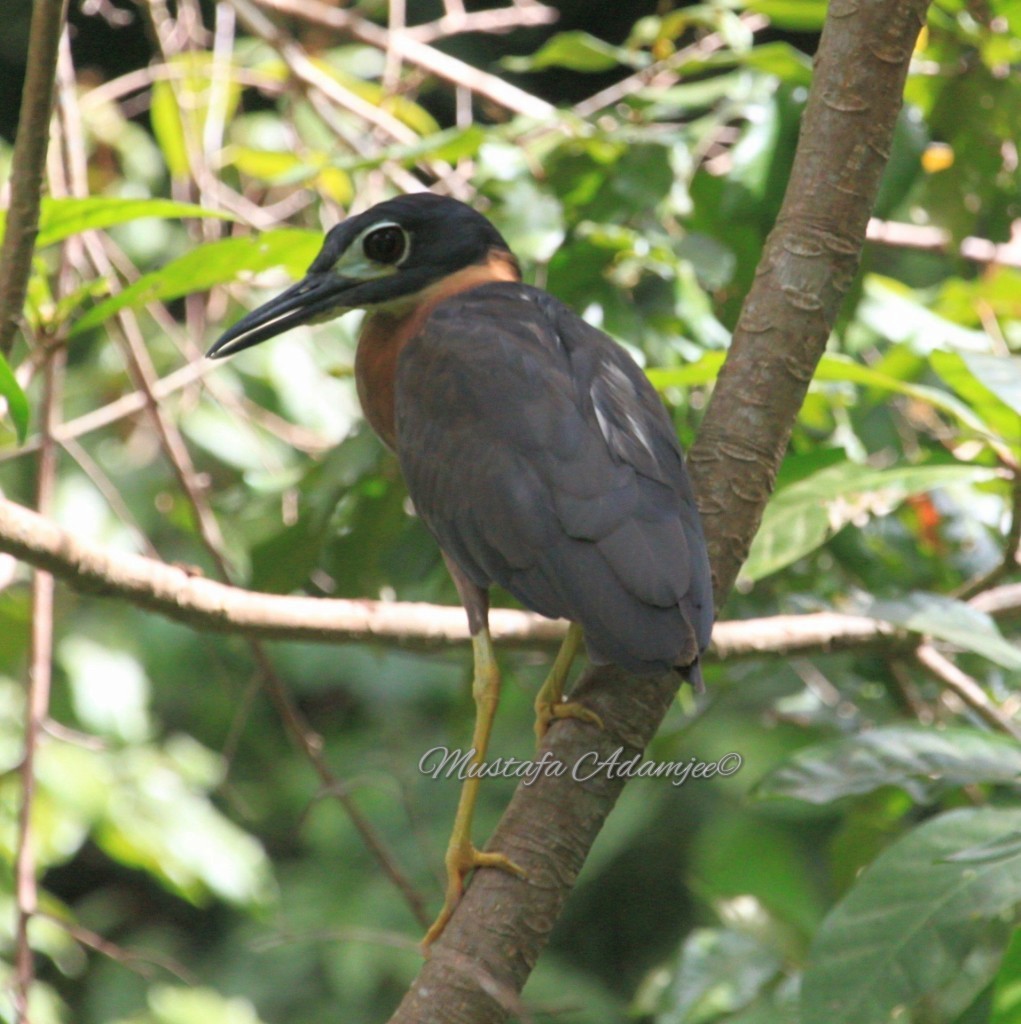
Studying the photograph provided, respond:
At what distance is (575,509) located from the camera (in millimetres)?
2055

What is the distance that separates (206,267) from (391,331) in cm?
61

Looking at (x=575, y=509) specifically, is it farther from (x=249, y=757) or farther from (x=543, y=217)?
(x=249, y=757)

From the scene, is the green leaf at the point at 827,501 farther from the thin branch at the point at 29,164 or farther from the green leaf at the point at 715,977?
the thin branch at the point at 29,164

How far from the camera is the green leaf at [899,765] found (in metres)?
2.16

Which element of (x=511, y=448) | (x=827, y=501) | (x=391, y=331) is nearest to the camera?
(x=511, y=448)

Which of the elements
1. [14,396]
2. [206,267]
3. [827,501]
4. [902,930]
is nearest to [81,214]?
[206,267]

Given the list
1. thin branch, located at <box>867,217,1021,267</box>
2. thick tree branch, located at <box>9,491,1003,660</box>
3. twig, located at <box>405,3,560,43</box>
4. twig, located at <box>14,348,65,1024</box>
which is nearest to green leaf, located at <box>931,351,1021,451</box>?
thick tree branch, located at <box>9,491,1003,660</box>

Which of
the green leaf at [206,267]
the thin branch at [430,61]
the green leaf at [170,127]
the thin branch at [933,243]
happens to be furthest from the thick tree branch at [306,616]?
the green leaf at [170,127]

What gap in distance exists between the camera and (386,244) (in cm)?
268

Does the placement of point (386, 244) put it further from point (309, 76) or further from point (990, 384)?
point (990, 384)

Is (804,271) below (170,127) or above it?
above

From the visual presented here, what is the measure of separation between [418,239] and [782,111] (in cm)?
80

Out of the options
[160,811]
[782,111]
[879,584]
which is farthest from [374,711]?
[782,111]

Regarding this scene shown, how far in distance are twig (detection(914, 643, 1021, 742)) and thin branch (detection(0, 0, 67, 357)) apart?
5.69 ft
